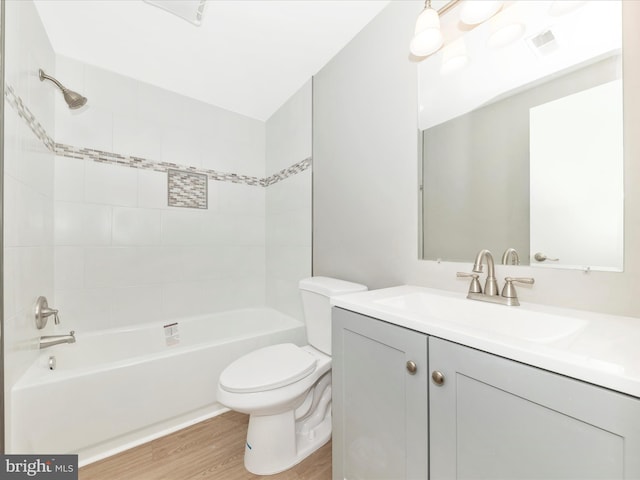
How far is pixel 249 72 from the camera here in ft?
6.40

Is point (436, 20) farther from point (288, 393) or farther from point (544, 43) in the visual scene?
point (288, 393)

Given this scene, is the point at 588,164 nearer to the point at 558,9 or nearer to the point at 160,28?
the point at 558,9

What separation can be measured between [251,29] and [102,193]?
147 cm

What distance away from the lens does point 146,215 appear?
2.05 meters

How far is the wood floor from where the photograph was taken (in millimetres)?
1265

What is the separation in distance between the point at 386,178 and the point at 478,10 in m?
0.72

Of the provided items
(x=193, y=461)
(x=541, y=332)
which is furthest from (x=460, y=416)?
(x=193, y=461)

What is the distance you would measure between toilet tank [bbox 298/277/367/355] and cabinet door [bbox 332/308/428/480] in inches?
16.7

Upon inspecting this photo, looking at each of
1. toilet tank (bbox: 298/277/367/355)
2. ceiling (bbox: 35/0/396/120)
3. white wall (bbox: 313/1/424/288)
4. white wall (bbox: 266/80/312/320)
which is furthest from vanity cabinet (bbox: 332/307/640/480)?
ceiling (bbox: 35/0/396/120)

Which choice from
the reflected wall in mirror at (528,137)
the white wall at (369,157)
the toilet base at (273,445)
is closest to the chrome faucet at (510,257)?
the reflected wall in mirror at (528,137)

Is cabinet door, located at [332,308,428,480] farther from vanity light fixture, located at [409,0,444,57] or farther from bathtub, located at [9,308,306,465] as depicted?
vanity light fixture, located at [409,0,444,57]

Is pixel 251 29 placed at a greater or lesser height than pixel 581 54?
greater

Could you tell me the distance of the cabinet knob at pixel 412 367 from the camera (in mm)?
748

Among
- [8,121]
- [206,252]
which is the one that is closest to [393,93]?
[8,121]
